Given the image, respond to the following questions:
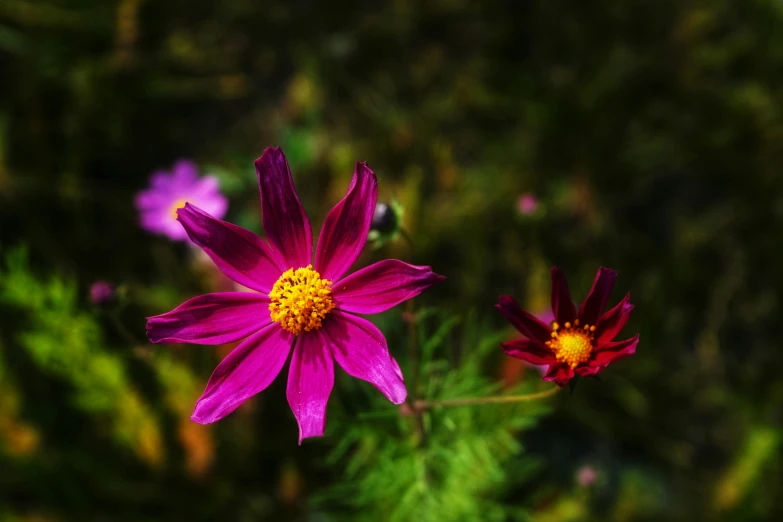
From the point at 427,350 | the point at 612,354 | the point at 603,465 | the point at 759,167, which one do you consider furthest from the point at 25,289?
the point at 759,167

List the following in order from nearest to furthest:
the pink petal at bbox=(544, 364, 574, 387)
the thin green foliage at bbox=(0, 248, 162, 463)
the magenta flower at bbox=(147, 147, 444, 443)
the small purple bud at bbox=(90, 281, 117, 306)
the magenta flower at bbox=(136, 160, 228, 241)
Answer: the pink petal at bbox=(544, 364, 574, 387) < the magenta flower at bbox=(147, 147, 444, 443) < the small purple bud at bbox=(90, 281, 117, 306) < the thin green foliage at bbox=(0, 248, 162, 463) < the magenta flower at bbox=(136, 160, 228, 241)

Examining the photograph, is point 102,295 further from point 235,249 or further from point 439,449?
point 439,449

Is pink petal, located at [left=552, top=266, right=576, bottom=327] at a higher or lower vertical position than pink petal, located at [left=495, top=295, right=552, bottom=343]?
higher

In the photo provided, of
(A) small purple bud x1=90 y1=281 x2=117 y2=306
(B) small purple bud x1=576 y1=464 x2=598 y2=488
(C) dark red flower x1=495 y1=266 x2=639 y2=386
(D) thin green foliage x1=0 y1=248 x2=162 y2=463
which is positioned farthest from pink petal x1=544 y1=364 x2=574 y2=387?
(D) thin green foliage x1=0 y1=248 x2=162 y2=463

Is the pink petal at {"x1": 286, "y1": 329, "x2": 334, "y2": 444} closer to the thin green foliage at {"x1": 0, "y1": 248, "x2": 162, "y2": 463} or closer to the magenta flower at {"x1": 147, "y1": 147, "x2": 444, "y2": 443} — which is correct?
the magenta flower at {"x1": 147, "y1": 147, "x2": 444, "y2": 443}

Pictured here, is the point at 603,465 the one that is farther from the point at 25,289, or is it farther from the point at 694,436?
the point at 25,289

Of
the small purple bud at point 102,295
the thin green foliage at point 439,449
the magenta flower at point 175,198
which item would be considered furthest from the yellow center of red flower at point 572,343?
the magenta flower at point 175,198
